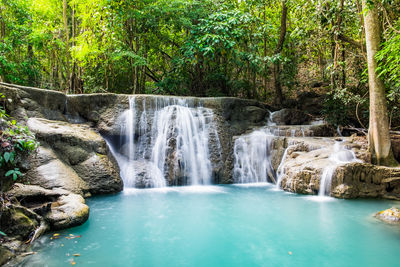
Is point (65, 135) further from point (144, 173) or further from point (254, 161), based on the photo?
point (254, 161)

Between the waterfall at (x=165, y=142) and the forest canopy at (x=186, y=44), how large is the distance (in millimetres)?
2526

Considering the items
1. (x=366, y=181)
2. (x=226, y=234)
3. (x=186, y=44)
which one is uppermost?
(x=186, y=44)

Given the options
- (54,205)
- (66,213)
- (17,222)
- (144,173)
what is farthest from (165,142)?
(17,222)

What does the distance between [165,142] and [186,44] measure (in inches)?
185

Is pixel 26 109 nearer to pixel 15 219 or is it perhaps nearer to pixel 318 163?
pixel 15 219

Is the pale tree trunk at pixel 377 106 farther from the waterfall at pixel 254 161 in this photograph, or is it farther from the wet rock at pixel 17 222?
the wet rock at pixel 17 222

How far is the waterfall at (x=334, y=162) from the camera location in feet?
21.0

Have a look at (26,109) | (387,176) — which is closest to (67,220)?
(26,109)

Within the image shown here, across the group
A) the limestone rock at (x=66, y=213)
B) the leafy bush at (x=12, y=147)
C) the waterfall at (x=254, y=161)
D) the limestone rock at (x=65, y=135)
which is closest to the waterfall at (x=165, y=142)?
the waterfall at (x=254, y=161)

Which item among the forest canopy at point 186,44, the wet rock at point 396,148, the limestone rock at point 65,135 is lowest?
the wet rock at point 396,148

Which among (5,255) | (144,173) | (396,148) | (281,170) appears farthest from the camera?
(144,173)

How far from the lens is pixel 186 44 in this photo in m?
11.2

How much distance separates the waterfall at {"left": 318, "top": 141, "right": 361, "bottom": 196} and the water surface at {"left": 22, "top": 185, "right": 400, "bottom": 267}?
0.29m

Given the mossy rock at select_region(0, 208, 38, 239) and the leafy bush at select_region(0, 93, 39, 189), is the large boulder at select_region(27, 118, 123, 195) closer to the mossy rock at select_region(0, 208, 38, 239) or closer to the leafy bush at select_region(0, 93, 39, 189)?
the mossy rock at select_region(0, 208, 38, 239)
